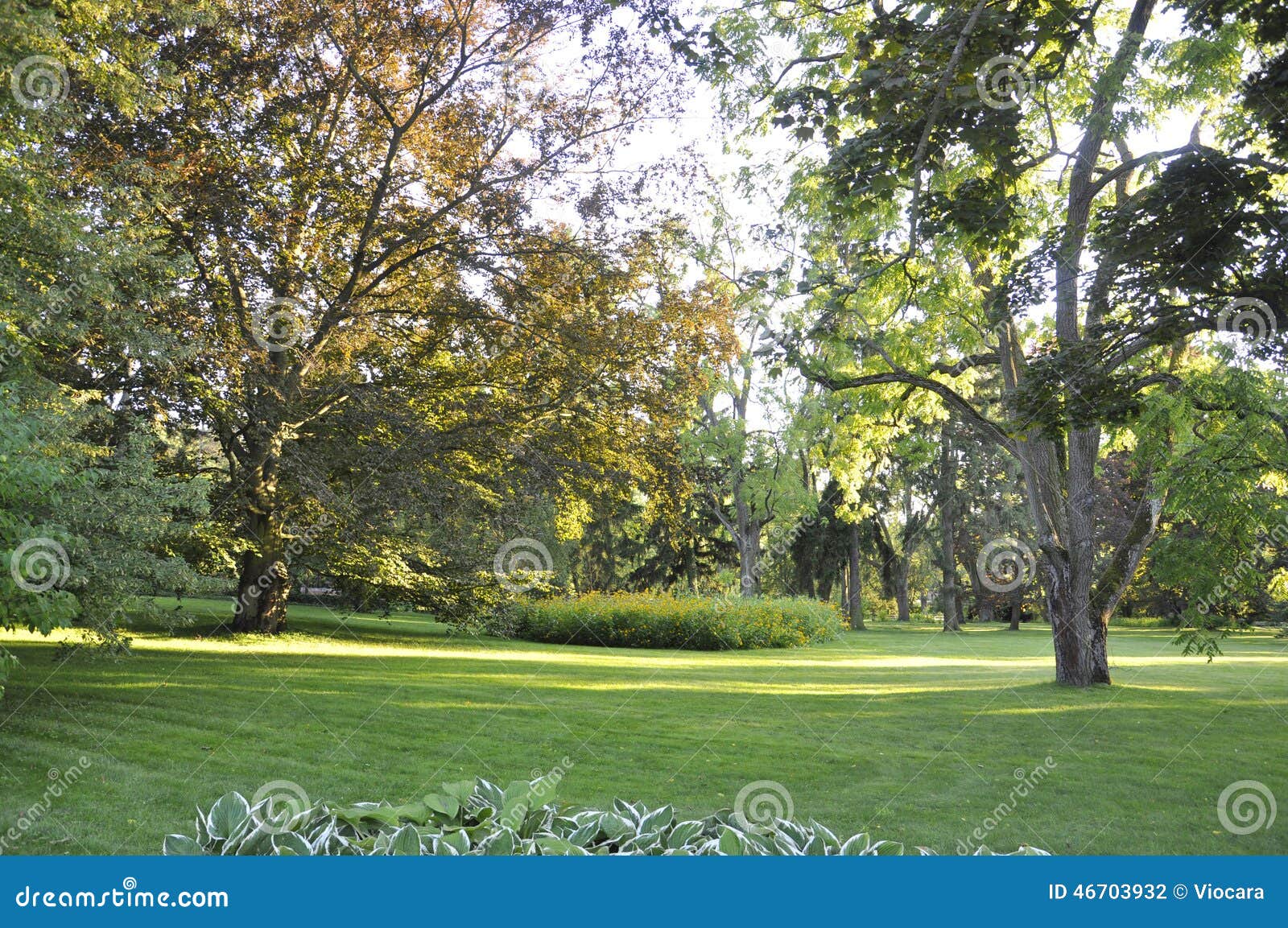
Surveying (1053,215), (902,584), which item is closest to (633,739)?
(1053,215)

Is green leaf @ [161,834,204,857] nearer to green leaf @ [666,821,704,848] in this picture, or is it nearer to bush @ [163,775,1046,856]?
bush @ [163,775,1046,856]

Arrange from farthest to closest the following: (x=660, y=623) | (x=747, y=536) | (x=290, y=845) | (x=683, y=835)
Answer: (x=747, y=536) → (x=660, y=623) → (x=683, y=835) → (x=290, y=845)

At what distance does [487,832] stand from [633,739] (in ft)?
18.2

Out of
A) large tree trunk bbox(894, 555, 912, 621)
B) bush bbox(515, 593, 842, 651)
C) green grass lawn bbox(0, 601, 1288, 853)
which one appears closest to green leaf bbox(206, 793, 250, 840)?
green grass lawn bbox(0, 601, 1288, 853)

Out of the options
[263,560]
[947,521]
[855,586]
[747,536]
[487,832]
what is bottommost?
[855,586]

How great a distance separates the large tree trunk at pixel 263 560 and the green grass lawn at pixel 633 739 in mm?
868

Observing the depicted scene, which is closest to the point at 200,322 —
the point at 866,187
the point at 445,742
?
the point at 445,742

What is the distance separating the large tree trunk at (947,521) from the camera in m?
34.2

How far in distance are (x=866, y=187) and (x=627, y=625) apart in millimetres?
15970

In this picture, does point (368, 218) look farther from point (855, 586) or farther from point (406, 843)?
point (855, 586)

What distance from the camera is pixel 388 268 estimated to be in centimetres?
1204

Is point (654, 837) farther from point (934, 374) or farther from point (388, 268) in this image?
point (934, 374)

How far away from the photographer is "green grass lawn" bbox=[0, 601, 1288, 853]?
5.95 metres

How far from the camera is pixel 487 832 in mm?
3059
